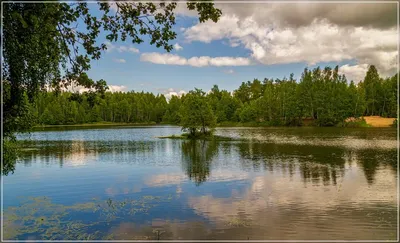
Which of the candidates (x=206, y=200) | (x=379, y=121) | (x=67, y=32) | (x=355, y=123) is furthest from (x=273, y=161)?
(x=379, y=121)

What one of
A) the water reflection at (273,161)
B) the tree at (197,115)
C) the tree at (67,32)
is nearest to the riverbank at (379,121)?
the tree at (197,115)

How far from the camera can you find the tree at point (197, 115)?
221 feet

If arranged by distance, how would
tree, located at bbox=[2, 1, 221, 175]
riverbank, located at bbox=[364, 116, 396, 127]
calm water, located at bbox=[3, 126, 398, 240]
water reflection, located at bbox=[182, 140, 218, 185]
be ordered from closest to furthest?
tree, located at bbox=[2, 1, 221, 175], calm water, located at bbox=[3, 126, 398, 240], water reflection, located at bbox=[182, 140, 218, 185], riverbank, located at bbox=[364, 116, 396, 127]

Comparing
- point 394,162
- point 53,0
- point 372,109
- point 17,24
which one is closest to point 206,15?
point 53,0

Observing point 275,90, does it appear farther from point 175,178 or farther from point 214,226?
point 214,226

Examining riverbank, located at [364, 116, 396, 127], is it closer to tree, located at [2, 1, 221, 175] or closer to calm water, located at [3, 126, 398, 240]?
calm water, located at [3, 126, 398, 240]

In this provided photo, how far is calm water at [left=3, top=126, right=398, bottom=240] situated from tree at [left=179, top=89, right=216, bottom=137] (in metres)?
32.9

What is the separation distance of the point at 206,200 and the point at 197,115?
4844 centimetres

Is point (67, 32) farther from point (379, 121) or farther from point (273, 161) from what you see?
point (379, 121)

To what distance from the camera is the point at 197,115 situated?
67312mm

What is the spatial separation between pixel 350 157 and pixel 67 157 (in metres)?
34.3

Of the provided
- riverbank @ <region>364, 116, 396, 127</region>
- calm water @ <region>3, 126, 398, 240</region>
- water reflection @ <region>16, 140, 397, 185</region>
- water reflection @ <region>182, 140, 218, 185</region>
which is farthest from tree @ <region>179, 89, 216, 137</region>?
riverbank @ <region>364, 116, 396, 127</region>

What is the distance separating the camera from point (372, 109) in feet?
407

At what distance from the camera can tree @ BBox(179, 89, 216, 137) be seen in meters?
67.4
